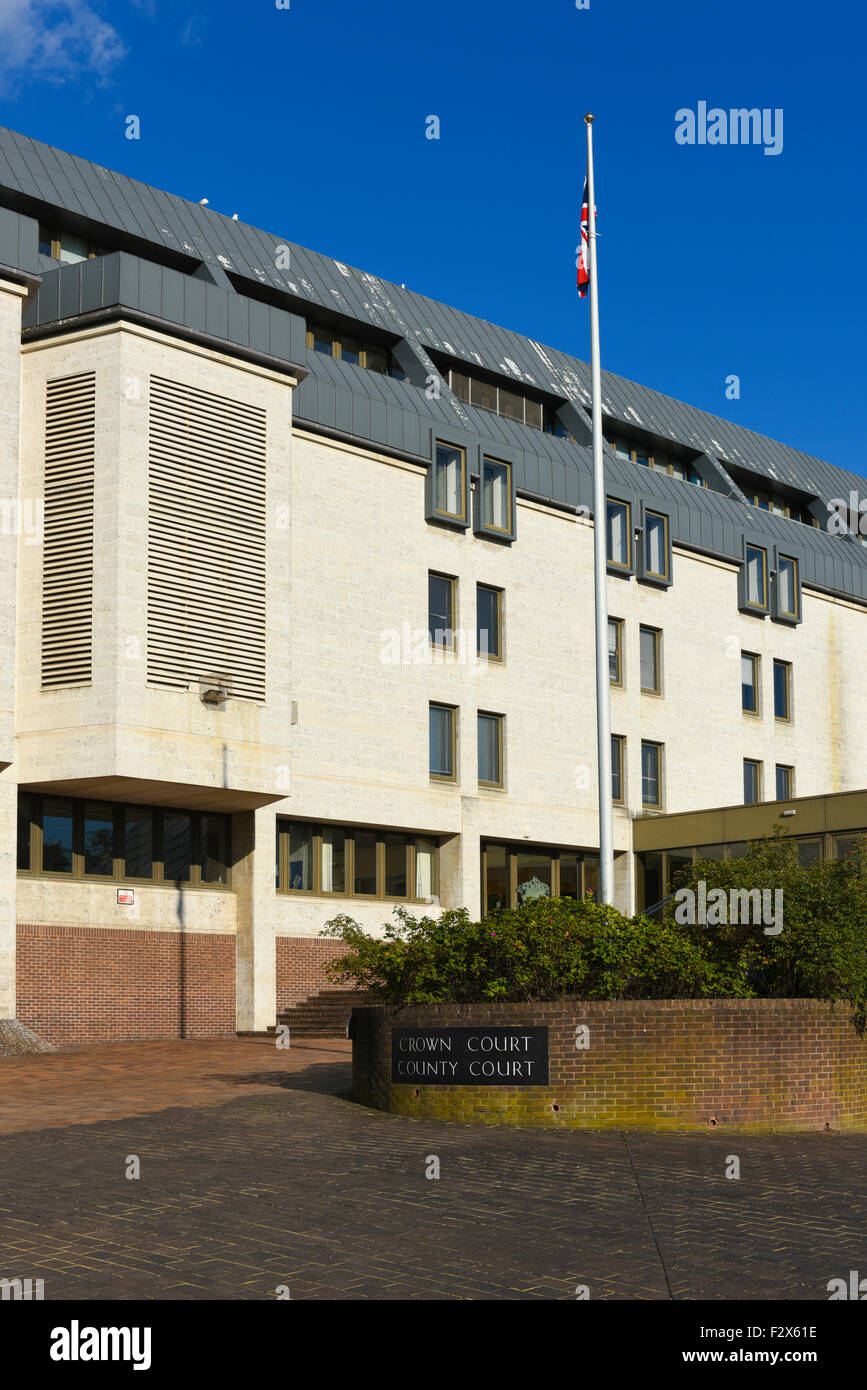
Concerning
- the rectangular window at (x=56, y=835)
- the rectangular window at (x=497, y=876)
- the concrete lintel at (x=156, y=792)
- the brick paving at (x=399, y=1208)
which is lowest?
the brick paving at (x=399, y=1208)

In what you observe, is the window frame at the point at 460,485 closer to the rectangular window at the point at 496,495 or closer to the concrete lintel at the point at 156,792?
the rectangular window at the point at 496,495

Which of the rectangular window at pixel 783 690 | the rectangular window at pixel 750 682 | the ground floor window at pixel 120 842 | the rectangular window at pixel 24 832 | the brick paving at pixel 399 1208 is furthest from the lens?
the rectangular window at pixel 783 690

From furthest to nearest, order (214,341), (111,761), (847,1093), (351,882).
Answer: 1. (351,882)
2. (214,341)
3. (111,761)
4. (847,1093)

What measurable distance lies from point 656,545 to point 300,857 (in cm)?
1480

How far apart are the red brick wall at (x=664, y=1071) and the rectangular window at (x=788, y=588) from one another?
31.5 m

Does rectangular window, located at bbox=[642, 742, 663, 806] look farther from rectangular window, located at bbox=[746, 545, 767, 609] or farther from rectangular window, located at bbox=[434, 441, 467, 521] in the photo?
rectangular window, located at bbox=[434, 441, 467, 521]

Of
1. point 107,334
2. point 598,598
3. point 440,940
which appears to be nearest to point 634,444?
point 107,334

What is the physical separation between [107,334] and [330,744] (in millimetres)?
9834

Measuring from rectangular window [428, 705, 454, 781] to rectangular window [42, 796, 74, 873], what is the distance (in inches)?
381

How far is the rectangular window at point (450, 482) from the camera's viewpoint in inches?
1443

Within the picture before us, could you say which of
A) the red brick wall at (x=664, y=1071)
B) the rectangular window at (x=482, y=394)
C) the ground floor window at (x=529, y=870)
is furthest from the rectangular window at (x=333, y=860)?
the red brick wall at (x=664, y=1071)

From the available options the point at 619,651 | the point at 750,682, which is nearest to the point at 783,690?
the point at 750,682

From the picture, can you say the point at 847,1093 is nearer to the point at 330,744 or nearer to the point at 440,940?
the point at 440,940

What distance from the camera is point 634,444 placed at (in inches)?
1897
